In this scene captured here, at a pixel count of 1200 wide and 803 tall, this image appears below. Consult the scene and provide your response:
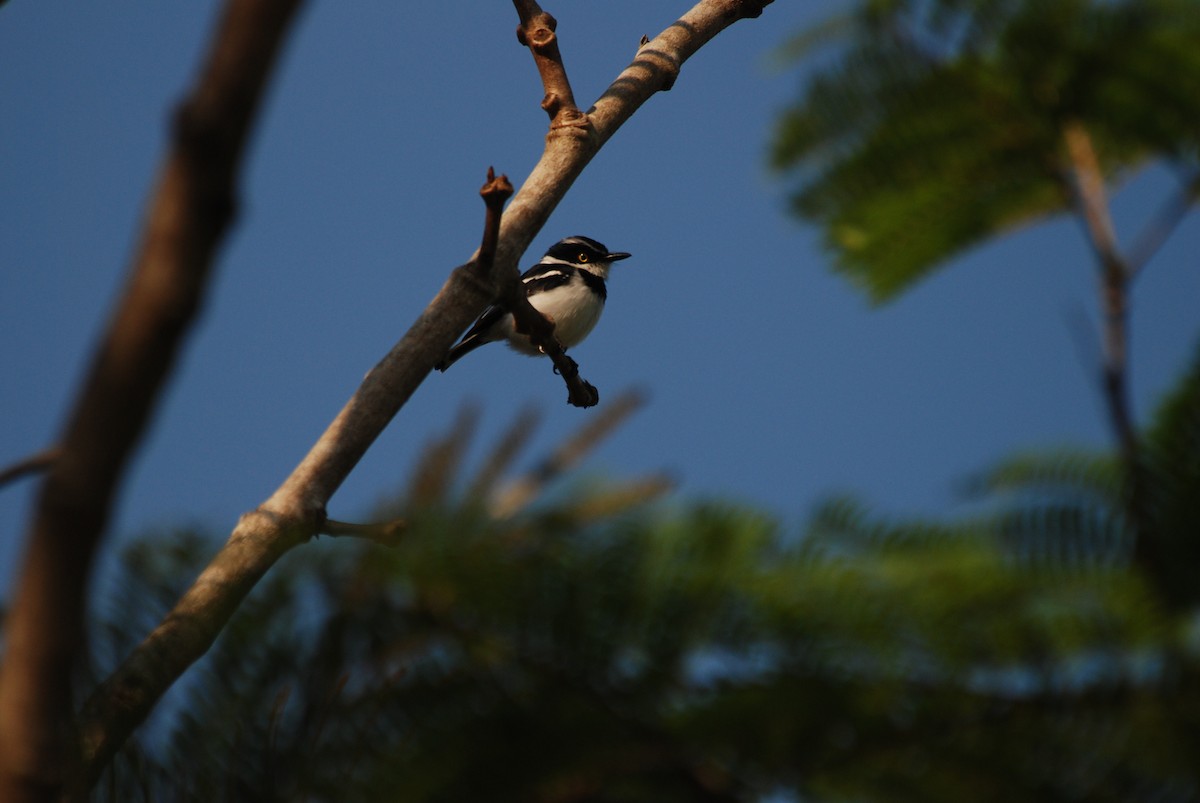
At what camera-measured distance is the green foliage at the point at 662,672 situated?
→ 4.32 ft

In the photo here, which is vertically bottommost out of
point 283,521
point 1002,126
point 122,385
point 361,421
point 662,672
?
point 662,672

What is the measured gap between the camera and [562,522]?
A: 155cm

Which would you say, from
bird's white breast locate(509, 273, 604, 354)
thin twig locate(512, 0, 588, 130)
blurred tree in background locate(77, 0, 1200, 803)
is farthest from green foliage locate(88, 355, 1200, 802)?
bird's white breast locate(509, 273, 604, 354)

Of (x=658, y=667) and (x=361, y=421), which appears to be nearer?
(x=658, y=667)

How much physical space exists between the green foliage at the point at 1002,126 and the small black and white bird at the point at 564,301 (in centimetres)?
386

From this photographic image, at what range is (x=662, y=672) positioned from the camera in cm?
149

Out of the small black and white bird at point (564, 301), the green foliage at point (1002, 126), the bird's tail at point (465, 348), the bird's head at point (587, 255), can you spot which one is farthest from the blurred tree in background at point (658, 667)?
the bird's head at point (587, 255)

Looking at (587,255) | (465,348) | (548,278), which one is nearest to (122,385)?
(465,348)

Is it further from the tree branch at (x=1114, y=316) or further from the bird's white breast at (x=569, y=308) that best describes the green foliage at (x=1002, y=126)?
the bird's white breast at (x=569, y=308)

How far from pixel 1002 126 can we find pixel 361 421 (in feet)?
8.96

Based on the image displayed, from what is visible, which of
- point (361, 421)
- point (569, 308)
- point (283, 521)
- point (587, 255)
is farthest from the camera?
point (587, 255)

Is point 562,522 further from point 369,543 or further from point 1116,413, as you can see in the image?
point 1116,413

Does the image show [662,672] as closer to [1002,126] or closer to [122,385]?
[122,385]

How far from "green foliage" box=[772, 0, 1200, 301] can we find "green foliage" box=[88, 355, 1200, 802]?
105 inches
